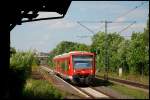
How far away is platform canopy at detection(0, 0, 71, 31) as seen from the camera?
1913cm

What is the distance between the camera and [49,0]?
69.5 ft

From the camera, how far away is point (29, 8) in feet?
72.3

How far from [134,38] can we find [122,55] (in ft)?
10.9

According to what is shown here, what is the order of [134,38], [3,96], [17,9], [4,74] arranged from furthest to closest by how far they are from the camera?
[134,38]
[17,9]
[4,74]
[3,96]

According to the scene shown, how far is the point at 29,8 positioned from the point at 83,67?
15.5 m

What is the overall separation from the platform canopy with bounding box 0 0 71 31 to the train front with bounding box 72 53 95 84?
12.3 metres

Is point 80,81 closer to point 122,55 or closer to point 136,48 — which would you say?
point 136,48

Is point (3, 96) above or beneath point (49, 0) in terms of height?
beneath

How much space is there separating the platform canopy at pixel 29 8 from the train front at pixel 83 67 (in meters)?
12.3

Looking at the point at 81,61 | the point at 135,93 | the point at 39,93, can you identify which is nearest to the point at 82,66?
the point at 81,61

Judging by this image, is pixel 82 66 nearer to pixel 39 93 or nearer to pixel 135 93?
pixel 135 93

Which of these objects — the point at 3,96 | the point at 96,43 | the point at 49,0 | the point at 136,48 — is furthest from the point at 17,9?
the point at 96,43

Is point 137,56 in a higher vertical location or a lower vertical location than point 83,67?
higher

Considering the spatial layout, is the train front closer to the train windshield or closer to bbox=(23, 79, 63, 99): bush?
the train windshield
